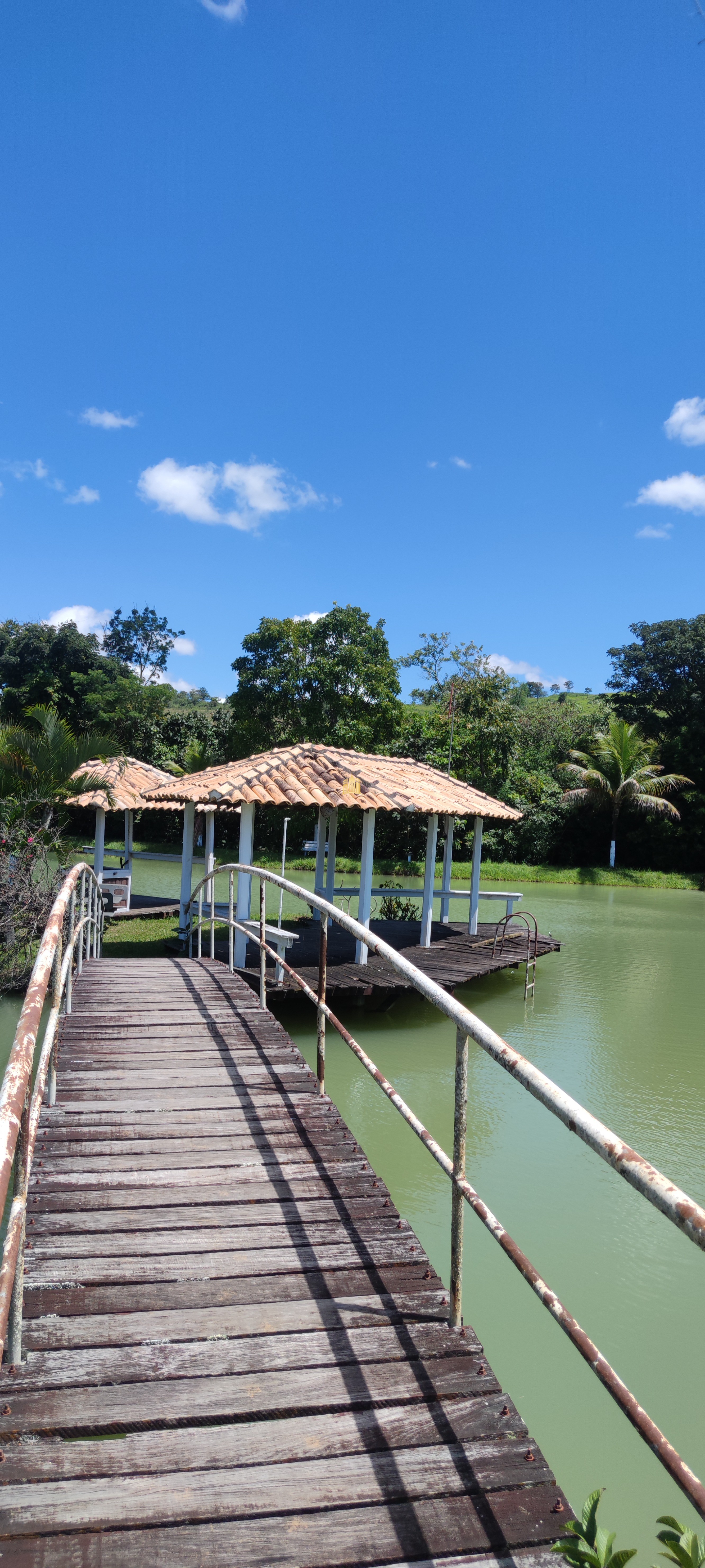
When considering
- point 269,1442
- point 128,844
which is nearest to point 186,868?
point 128,844

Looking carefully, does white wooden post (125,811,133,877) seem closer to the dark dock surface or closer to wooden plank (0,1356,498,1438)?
the dark dock surface

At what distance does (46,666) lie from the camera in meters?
37.2

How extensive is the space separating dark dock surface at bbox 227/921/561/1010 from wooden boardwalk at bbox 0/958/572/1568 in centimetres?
530

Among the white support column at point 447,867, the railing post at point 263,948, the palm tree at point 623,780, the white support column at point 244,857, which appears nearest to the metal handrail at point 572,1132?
the railing post at point 263,948

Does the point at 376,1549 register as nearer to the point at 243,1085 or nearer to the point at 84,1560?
the point at 84,1560

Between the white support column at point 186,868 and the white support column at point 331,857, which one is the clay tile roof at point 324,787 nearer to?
the white support column at point 186,868

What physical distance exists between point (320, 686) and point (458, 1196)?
26428 mm

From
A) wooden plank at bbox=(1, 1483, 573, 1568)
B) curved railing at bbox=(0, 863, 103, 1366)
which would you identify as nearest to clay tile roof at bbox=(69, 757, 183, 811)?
curved railing at bbox=(0, 863, 103, 1366)

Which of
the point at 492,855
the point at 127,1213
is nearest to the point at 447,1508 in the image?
the point at 127,1213

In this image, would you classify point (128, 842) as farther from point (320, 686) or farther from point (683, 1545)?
point (683, 1545)

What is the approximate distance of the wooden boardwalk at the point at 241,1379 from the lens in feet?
6.36

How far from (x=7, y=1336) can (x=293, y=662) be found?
27210mm

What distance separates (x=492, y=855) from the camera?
33188 millimetres

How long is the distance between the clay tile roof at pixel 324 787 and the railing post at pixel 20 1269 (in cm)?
817
